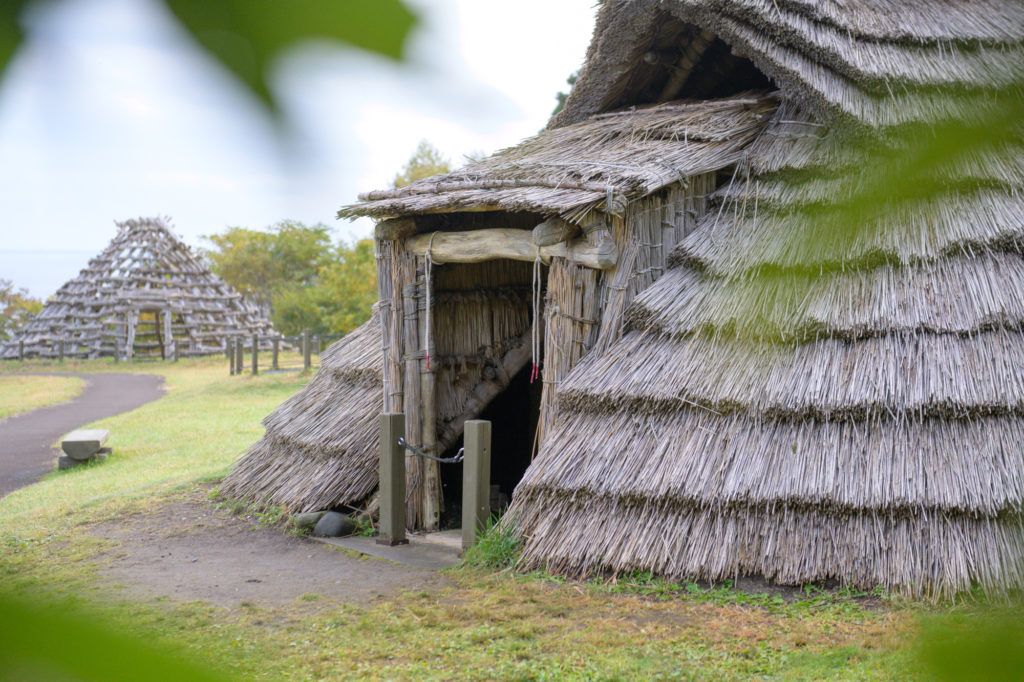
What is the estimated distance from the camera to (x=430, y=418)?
291 inches

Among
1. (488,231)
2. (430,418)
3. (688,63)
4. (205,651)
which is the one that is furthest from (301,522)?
(205,651)

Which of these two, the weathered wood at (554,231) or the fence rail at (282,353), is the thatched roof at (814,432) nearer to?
the weathered wood at (554,231)

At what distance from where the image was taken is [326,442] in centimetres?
800

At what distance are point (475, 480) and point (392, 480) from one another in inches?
31.3

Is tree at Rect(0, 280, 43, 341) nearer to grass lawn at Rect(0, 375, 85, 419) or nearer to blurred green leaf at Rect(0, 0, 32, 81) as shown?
grass lawn at Rect(0, 375, 85, 419)

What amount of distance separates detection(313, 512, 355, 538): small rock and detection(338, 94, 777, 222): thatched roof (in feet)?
7.80

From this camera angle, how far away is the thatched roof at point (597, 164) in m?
6.02

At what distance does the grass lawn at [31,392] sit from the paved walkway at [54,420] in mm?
249

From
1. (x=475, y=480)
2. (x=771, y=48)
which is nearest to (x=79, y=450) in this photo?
(x=475, y=480)

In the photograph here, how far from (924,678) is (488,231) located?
20.8ft

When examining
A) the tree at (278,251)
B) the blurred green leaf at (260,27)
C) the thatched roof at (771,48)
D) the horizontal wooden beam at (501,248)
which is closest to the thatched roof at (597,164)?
the horizontal wooden beam at (501,248)

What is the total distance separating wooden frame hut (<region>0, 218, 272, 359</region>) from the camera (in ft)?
85.3

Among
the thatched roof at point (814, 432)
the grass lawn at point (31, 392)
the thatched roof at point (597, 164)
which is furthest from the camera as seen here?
the grass lawn at point (31, 392)

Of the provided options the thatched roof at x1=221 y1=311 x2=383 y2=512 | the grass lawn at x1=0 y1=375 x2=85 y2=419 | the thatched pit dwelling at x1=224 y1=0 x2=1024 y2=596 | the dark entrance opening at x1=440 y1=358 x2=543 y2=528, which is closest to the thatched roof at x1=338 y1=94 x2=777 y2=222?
the thatched pit dwelling at x1=224 y1=0 x2=1024 y2=596
